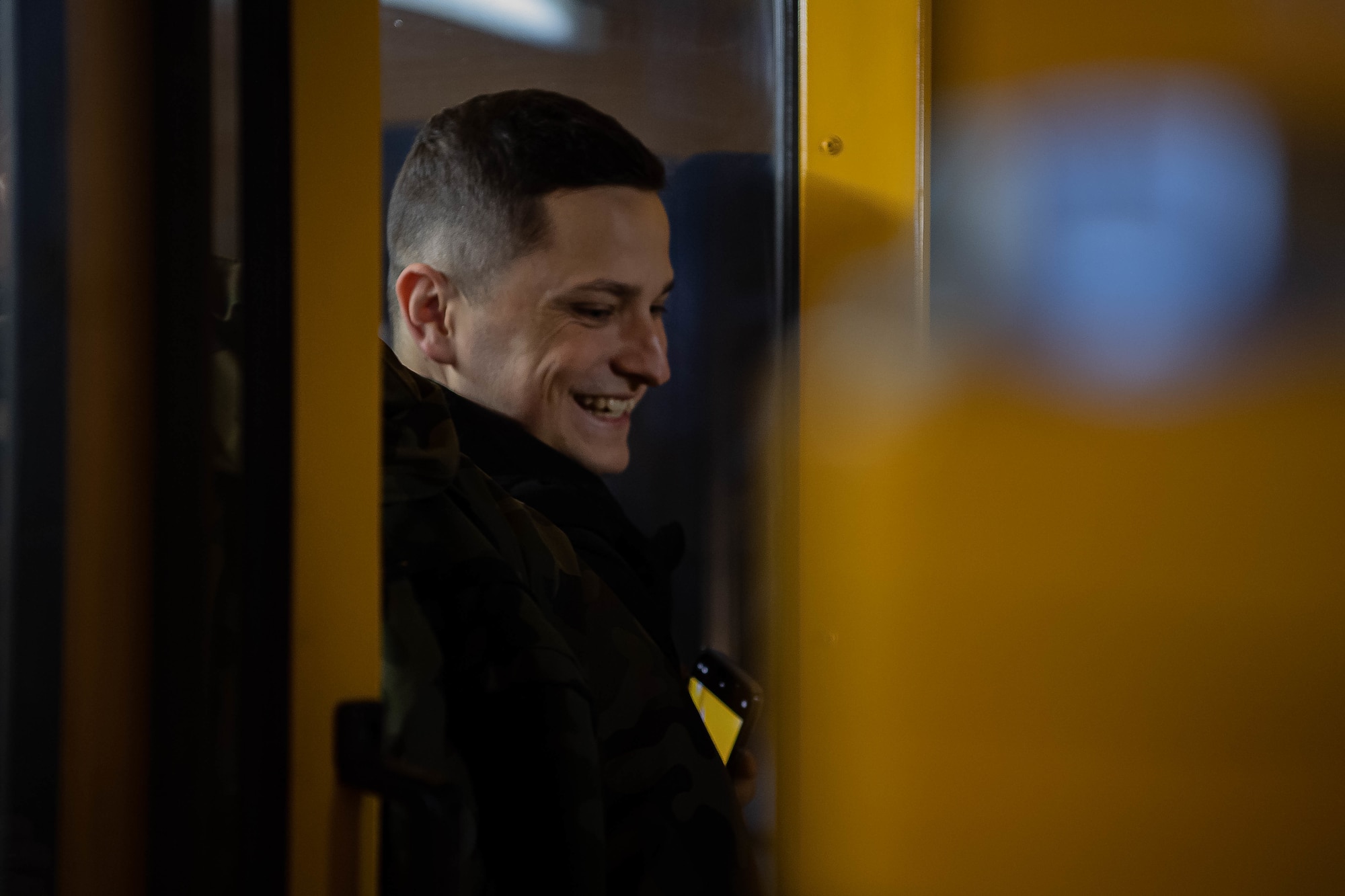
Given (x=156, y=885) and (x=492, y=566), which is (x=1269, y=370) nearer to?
(x=492, y=566)

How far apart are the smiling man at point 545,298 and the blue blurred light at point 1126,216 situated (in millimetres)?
479

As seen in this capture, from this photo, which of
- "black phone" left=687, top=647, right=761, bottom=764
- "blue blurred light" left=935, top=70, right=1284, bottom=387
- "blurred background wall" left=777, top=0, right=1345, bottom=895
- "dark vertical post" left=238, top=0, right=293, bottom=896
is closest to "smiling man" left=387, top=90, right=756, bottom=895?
"black phone" left=687, top=647, right=761, bottom=764

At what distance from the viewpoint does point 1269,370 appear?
1.09m

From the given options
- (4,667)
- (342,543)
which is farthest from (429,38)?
(4,667)

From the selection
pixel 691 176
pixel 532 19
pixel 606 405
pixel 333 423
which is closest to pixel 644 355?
pixel 606 405

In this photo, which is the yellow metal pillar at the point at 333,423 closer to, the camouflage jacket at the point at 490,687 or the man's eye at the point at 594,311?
the camouflage jacket at the point at 490,687

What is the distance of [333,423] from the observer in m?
0.59

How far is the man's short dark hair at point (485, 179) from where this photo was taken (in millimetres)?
1320

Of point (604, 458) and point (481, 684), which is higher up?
point (604, 458)

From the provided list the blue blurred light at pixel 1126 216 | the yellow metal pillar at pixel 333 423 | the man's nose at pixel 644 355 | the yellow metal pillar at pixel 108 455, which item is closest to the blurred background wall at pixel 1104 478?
the blue blurred light at pixel 1126 216

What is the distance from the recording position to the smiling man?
1.21 metres

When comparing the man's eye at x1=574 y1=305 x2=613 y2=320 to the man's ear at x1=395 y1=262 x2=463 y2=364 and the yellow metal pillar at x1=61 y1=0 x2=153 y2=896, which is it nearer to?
the man's ear at x1=395 y1=262 x2=463 y2=364

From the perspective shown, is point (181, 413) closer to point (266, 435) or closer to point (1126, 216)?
point (266, 435)

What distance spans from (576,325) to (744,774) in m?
0.66
